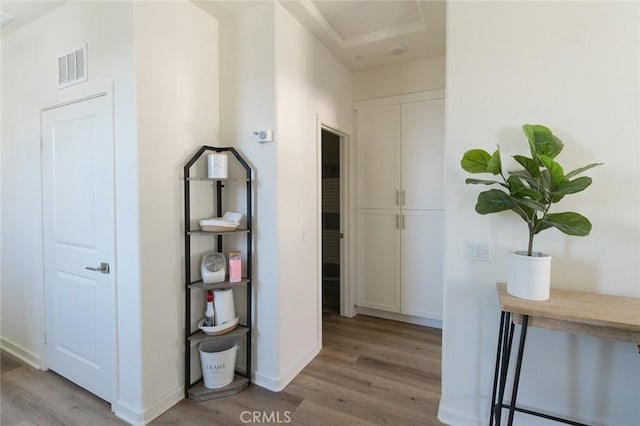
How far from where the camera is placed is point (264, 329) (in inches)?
86.6

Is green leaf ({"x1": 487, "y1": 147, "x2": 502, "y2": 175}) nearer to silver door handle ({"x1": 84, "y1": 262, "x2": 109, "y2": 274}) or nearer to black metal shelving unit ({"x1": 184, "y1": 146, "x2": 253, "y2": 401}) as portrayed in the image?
black metal shelving unit ({"x1": 184, "y1": 146, "x2": 253, "y2": 401})

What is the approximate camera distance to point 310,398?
2.08m

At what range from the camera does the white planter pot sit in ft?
4.49

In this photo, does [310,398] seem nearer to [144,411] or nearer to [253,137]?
[144,411]

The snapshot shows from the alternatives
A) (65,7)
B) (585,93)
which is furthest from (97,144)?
(585,93)

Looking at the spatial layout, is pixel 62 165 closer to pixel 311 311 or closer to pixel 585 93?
pixel 311 311

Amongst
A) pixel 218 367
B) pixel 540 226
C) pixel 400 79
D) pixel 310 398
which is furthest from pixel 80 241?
pixel 400 79

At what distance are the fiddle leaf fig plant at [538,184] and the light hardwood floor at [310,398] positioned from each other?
1.37 m

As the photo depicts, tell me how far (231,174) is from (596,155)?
2.24 metres

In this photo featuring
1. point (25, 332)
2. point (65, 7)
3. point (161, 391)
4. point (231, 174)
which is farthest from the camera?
point (25, 332)

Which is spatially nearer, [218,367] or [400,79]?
[218,367]

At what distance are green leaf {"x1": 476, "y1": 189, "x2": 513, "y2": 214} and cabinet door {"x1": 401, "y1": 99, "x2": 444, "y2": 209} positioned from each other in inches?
65.1

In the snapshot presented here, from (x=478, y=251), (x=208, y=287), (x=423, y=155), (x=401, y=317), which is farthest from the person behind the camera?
(x=401, y=317)

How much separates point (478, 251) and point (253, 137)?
1681mm
